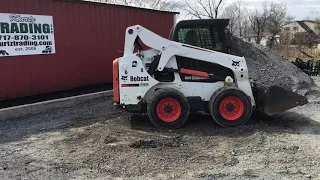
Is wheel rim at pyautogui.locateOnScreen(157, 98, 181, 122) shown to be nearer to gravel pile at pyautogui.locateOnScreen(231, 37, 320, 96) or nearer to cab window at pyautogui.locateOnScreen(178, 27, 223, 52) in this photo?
cab window at pyautogui.locateOnScreen(178, 27, 223, 52)

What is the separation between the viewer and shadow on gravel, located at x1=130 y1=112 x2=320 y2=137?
23.4 ft

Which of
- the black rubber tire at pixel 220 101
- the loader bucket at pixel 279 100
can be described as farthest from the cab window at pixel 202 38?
the loader bucket at pixel 279 100

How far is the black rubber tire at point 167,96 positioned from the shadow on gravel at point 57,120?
1467 mm

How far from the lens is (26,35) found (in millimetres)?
10062

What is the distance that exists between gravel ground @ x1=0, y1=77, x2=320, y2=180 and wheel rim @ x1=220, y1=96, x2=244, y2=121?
29cm

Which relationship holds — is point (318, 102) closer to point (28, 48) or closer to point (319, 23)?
point (28, 48)

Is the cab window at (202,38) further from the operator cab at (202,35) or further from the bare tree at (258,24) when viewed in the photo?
the bare tree at (258,24)

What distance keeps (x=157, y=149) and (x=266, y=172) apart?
1859 millimetres

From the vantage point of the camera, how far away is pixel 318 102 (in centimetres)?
1010

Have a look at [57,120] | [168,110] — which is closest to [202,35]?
[168,110]

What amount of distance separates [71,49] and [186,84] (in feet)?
17.1

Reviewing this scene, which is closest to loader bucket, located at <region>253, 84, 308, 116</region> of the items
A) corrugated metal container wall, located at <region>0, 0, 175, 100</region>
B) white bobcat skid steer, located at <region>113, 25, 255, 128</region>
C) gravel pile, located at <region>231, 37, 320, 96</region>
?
white bobcat skid steer, located at <region>113, 25, 255, 128</region>

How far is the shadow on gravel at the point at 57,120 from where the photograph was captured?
7.55 meters

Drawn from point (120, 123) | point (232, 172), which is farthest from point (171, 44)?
point (232, 172)
